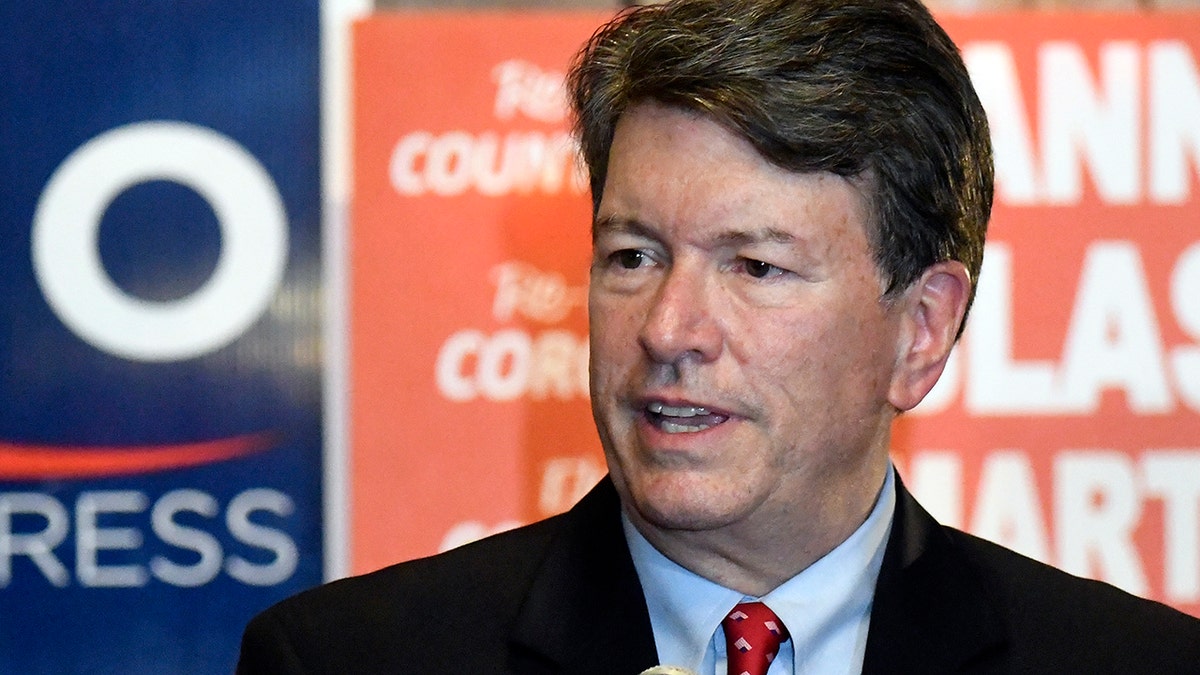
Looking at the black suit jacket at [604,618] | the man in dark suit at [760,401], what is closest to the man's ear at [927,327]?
the man in dark suit at [760,401]

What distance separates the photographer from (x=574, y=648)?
5.72 feet

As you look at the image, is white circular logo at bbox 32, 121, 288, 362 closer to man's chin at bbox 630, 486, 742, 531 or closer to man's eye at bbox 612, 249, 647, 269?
man's eye at bbox 612, 249, 647, 269

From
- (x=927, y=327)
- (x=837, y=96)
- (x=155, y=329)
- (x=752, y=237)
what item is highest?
(x=837, y=96)

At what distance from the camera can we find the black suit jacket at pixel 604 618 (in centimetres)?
175

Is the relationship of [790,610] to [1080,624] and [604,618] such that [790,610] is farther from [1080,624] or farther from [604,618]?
[1080,624]

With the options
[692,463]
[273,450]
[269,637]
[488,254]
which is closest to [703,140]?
[692,463]

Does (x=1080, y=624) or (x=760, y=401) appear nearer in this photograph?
(x=760, y=401)

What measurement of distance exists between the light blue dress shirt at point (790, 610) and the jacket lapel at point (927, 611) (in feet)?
0.11

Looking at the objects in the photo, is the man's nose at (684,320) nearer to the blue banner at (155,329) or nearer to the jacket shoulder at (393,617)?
the jacket shoulder at (393,617)

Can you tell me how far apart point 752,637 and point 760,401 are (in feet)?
0.84

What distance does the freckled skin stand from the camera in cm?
168

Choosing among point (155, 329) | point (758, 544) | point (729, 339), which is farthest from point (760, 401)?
point (155, 329)

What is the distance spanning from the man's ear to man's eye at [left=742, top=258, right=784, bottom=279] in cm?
21

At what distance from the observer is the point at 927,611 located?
1778mm
